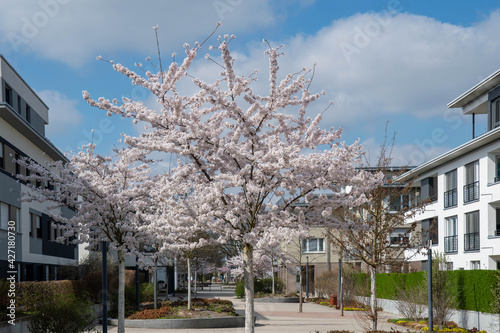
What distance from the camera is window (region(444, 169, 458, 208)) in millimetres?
36188

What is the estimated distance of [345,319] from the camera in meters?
28.5

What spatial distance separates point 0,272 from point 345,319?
16.0 metres

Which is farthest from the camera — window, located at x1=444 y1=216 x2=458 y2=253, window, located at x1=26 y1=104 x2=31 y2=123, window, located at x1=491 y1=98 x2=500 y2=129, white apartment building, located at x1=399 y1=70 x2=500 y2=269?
window, located at x1=444 y1=216 x2=458 y2=253

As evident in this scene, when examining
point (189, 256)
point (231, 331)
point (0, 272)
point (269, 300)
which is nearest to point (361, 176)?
point (231, 331)

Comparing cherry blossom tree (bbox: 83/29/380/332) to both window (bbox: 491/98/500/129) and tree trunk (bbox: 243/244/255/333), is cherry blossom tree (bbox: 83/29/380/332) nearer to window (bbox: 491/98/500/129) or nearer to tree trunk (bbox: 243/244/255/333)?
tree trunk (bbox: 243/244/255/333)

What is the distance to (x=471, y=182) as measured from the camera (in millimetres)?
33844

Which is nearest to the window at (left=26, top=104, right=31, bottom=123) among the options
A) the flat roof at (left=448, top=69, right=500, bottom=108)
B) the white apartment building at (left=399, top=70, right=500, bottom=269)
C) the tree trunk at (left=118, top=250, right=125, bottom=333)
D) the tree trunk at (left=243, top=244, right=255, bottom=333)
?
the tree trunk at (left=118, top=250, right=125, bottom=333)

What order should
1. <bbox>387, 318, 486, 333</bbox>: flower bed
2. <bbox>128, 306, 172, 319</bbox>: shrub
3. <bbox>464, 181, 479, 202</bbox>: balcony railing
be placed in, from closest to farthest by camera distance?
<bbox>387, 318, 486, 333</bbox>: flower bed < <bbox>128, 306, 172, 319</bbox>: shrub < <bbox>464, 181, 479, 202</bbox>: balcony railing

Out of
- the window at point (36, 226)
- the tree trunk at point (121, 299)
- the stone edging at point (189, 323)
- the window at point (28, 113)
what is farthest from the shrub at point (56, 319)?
the window at point (28, 113)

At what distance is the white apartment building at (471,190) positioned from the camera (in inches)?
1212

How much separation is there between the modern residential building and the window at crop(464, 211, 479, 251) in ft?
77.1

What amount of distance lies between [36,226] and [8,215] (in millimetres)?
6729

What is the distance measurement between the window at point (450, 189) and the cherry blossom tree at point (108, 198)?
22.8 meters

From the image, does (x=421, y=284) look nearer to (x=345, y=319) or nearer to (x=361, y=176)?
(x=345, y=319)
